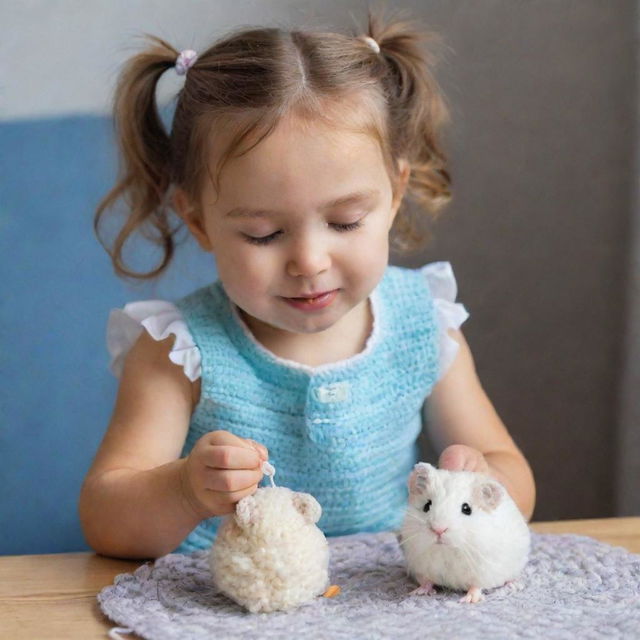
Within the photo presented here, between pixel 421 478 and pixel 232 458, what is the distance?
14 centimetres

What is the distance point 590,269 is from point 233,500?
75cm

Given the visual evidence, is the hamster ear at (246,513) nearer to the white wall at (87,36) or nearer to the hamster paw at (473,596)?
the hamster paw at (473,596)

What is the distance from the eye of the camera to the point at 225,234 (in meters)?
0.94

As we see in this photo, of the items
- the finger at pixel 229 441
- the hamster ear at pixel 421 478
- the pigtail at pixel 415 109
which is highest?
the pigtail at pixel 415 109

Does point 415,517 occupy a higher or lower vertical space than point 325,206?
lower

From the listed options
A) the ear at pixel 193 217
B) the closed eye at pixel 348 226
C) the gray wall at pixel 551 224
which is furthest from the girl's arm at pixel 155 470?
the gray wall at pixel 551 224

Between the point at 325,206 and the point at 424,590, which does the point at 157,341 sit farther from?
the point at 424,590

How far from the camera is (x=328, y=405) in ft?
3.40

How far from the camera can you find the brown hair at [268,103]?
934mm

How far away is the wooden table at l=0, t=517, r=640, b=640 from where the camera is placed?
0.76m

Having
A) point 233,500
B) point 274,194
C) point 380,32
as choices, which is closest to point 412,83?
point 380,32

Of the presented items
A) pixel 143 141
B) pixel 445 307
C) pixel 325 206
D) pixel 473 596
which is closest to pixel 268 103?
pixel 325 206

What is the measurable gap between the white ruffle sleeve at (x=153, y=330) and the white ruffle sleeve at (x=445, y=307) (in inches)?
10.5

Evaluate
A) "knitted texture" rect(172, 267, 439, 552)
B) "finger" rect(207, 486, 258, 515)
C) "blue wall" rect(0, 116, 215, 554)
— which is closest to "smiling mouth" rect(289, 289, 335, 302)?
"knitted texture" rect(172, 267, 439, 552)
